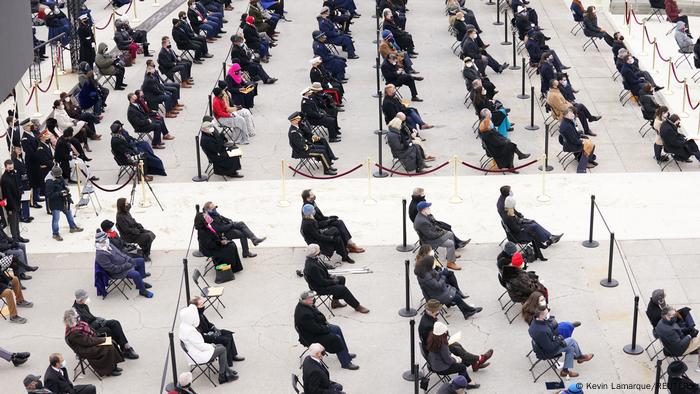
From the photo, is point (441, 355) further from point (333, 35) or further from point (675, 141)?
point (333, 35)

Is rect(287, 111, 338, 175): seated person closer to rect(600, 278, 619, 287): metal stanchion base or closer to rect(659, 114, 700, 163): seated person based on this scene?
rect(659, 114, 700, 163): seated person

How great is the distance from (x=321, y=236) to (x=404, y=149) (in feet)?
17.1

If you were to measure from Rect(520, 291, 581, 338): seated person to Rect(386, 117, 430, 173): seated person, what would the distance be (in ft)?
23.5

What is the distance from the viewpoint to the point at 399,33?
36156mm

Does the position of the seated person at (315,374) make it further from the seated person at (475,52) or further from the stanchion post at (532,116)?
the seated person at (475,52)

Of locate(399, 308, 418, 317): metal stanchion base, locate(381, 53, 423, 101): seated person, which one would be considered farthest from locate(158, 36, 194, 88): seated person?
locate(399, 308, 418, 317): metal stanchion base

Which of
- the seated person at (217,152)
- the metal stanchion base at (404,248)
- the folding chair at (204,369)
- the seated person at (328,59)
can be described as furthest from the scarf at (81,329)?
the seated person at (328,59)

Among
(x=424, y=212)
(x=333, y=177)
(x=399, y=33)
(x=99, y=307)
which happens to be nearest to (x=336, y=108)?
(x=333, y=177)

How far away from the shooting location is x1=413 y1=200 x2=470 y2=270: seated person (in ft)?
77.4

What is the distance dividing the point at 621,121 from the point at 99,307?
14273mm

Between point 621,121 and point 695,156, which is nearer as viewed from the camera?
point 695,156

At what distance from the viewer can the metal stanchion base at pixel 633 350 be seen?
68.3 ft

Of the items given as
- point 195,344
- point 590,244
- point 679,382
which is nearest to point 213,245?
point 195,344

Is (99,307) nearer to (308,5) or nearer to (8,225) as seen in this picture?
(8,225)
